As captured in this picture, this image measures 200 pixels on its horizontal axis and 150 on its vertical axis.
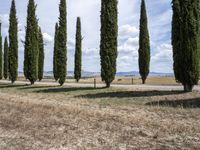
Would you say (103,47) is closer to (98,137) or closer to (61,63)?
(61,63)

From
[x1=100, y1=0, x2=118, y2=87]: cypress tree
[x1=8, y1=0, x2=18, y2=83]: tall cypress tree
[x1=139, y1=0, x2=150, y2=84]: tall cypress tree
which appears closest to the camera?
[x1=100, y1=0, x2=118, y2=87]: cypress tree

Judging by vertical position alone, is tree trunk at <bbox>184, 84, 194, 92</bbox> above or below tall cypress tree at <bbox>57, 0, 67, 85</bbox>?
below

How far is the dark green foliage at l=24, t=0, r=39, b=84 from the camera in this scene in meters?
40.8

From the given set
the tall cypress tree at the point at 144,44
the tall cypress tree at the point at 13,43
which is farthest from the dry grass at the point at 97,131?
the tall cypress tree at the point at 13,43

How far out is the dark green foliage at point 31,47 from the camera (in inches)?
1607

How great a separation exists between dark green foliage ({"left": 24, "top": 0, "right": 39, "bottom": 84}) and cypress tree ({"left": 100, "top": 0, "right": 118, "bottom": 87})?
12317mm

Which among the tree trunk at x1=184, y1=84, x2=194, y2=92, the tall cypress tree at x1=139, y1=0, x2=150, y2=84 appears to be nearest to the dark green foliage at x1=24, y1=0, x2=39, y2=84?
the tall cypress tree at x1=139, y1=0, x2=150, y2=84

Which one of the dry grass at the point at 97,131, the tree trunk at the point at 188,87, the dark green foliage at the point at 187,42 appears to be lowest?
the dry grass at the point at 97,131

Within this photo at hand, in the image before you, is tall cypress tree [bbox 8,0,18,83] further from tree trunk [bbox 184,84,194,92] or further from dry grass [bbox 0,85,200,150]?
dry grass [bbox 0,85,200,150]

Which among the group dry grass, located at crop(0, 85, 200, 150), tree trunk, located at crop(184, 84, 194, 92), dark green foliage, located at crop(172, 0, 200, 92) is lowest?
dry grass, located at crop(0, 85, 200, 150)

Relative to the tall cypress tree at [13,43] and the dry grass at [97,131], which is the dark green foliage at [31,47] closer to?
the tall cypress tree at [13,43]

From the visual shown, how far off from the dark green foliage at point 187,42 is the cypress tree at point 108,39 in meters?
7.69

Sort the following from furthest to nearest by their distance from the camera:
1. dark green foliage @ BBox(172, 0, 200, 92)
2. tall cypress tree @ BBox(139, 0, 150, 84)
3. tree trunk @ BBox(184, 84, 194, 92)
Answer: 1. tall cypress tree @ BBox(139, 0, 150, 84)
2. tree trunk @ BBox(184, 84, 194, 92)
3. dark green foliage @ BBox(172, 0, 200, 92)

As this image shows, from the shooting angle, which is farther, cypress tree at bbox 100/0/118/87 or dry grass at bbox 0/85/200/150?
cypress tree at bbox 100/0/118/87
